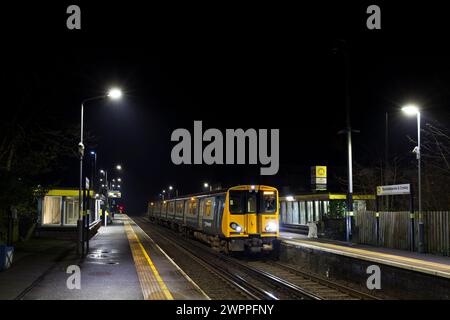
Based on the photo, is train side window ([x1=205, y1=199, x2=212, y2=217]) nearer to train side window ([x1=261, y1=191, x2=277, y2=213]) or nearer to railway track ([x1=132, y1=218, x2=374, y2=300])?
railway track ([x1=132, y1=218, x2=374, y2=300])

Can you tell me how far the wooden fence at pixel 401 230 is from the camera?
Result: 620 inches

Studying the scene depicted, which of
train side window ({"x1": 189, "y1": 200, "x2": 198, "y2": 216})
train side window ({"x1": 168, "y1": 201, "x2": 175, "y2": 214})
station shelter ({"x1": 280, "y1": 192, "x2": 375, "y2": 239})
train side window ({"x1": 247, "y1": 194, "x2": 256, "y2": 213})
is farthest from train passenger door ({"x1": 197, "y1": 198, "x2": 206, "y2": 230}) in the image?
train side window ({"x1": 168, "y1": 201, "x2": 175, "y2": 214})

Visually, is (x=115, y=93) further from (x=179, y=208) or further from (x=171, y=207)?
(x=171, y=207)

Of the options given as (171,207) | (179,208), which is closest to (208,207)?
(179,208)

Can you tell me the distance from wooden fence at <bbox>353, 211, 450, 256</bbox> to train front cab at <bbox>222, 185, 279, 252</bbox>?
4316mm

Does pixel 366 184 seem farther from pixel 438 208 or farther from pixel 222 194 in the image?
pixel 222 194

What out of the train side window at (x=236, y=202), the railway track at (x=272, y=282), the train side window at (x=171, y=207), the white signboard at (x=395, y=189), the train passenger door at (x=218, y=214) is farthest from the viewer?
the train side window at (x=171, y=207)

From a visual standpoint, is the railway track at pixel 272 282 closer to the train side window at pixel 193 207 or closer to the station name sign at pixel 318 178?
the train side window at pixel 193 207

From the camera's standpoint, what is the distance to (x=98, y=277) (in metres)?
12.3

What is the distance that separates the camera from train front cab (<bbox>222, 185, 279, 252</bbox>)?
691 inches

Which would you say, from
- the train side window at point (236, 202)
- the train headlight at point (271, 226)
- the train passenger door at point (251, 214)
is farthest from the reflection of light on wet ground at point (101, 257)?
the train headlight at point (271, 226)

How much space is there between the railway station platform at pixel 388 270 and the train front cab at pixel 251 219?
1204mm

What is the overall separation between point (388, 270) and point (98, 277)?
7.46 meters
